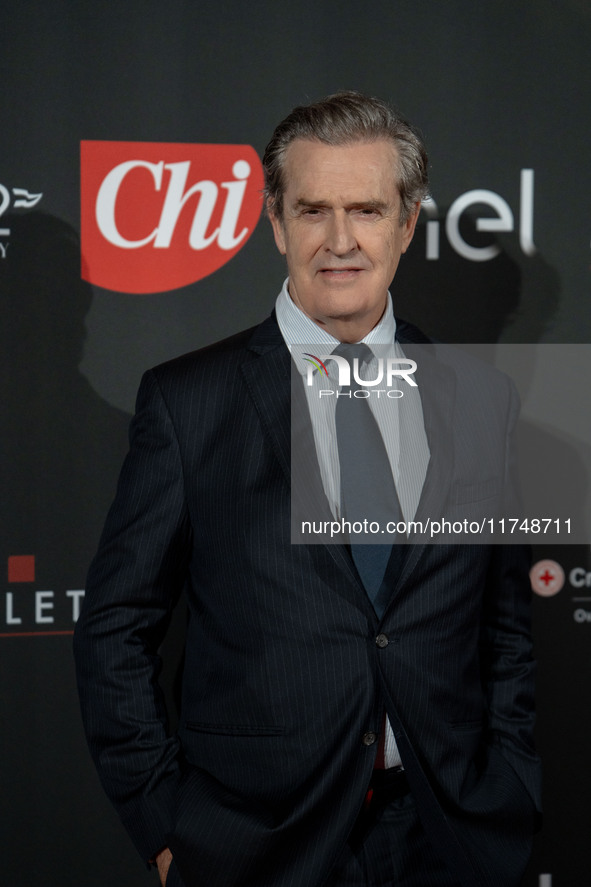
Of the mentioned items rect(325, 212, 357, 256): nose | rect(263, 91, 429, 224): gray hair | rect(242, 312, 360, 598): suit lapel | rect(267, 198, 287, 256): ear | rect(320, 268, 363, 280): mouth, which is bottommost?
rect(242, 312, 360, 598): suit lapel

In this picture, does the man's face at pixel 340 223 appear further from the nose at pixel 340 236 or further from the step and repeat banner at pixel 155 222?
the step and repeat banner at pixel 155 222

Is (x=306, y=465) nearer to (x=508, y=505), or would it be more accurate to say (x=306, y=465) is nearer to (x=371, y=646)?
(x=371, y=646)

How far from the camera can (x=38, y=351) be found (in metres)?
2.10

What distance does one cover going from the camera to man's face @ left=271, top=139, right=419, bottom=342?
1623mm

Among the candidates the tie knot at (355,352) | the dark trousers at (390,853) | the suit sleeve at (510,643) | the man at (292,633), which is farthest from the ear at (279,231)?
the dark trousers at (390,853)

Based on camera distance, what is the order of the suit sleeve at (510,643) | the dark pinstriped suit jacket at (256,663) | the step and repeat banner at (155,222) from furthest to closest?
the step and repeat banner at (155,222)
the suit sleeve at (510,643)
the dark pinstriped suit jacket at (256,663)

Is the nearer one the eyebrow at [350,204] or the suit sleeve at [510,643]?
the eyebrow at [350,204]

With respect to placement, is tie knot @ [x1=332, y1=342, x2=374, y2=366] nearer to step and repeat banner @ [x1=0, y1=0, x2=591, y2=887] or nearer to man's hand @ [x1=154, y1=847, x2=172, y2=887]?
step and repeat banner @ [x1=0, y1=0, x2=591, y2=887]

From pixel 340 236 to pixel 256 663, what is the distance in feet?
2.55

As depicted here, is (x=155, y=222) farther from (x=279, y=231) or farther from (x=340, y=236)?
(x=340, y=236)

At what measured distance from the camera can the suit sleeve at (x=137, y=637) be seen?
5.14 feet

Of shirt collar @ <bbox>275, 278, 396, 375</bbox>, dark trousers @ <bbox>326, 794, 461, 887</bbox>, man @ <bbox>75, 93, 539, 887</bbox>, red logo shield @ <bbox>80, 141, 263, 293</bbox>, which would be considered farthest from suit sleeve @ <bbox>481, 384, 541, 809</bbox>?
red logo shield @ <bbox>80, 141, 263, 293</bbox>

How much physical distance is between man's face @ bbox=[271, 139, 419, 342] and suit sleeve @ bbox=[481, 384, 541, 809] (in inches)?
18.8

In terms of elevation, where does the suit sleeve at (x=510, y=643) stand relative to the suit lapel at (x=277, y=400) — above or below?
below
